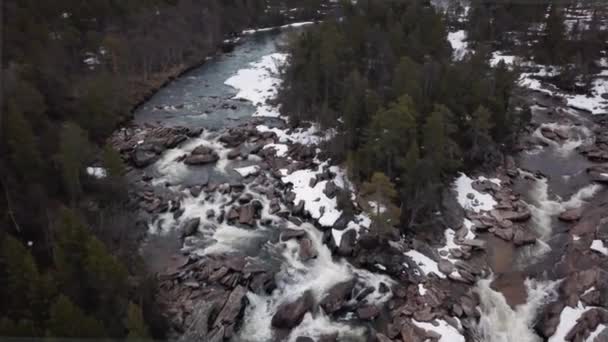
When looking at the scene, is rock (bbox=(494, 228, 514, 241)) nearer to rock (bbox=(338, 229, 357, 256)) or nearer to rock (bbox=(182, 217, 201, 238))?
rock (bbox=(338, 229, 357, 256))

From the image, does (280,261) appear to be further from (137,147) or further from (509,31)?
(509,31)

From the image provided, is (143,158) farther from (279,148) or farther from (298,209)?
(298,209)

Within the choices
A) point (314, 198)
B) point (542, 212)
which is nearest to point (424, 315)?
point (314, 198)

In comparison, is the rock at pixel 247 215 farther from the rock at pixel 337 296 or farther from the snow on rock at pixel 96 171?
the snow on rock at pixel 96 171

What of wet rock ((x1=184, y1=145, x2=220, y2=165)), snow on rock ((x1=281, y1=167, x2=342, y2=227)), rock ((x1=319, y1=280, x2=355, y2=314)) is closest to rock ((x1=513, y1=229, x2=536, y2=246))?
rock ((x1=319, y1=280, x2=355, y2=314))

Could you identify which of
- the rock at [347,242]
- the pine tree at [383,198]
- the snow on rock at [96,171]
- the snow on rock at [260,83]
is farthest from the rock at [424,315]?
the snow on rock at [260,83]

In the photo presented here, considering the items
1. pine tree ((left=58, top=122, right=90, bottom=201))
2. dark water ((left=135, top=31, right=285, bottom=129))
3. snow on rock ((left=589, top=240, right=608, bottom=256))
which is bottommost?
snow on rock ((left=589, top=240, right=608, bottom=256))
